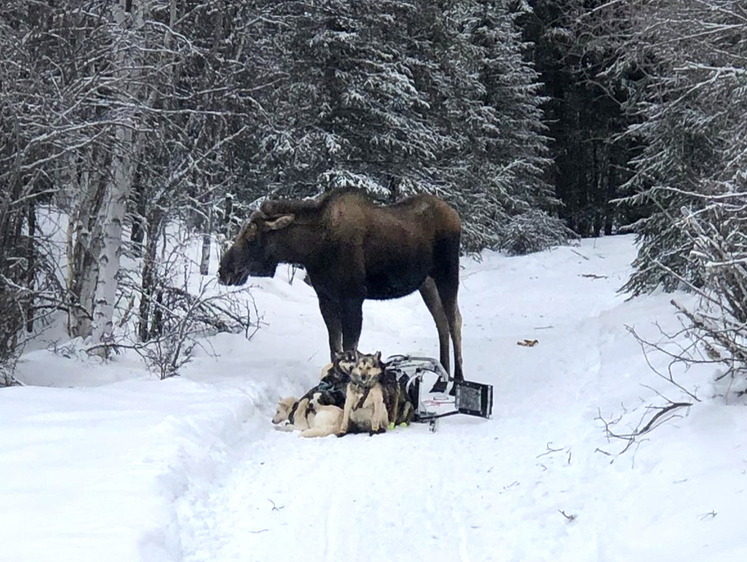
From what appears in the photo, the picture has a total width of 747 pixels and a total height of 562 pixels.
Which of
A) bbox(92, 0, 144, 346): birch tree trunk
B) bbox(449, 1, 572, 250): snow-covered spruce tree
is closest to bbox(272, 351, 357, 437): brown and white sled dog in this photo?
bbox(92, 0, 144, 346): birch tree trunk

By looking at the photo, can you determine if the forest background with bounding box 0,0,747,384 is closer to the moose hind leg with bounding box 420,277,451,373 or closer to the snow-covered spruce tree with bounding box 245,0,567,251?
Result: the snow-covered spruce tree with bounding box 245,0,567,251

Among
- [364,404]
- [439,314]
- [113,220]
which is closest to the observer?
[364,404]

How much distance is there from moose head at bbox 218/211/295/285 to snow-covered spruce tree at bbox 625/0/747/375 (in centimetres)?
401

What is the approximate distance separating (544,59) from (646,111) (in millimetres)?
18310

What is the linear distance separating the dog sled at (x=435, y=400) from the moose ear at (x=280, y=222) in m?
1.85

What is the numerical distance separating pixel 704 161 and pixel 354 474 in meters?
9.80

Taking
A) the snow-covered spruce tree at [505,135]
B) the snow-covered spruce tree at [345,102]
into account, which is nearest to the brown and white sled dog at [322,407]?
the snow-covered spruce tree at [345,102]

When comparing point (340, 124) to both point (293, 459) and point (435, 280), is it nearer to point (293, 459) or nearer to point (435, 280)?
point (435, 280)

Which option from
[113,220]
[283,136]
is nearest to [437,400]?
[113,220]

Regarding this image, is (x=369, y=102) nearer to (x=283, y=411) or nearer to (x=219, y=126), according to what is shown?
(x=219, y=126)

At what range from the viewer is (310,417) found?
7.25 m

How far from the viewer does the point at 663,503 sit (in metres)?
4.37

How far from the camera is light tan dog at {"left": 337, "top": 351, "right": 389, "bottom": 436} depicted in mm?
7117

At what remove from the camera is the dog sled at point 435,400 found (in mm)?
7512
